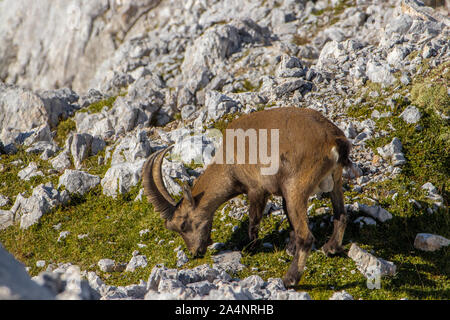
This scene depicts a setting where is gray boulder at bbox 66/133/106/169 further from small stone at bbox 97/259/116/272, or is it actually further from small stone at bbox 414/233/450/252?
small stone at bbox 414/233/450/252

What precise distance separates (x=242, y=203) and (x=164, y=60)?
10237 millimetres

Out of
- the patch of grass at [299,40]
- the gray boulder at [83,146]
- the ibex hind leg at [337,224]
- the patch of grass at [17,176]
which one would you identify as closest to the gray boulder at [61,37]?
the patch of grass at [299,40]

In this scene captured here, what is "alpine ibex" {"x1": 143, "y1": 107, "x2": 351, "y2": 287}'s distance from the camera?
7.45 m

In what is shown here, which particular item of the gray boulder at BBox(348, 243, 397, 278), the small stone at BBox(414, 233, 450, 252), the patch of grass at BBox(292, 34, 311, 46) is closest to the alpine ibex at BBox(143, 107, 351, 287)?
the gray boulder at BBox(348, 243, 397, 278)

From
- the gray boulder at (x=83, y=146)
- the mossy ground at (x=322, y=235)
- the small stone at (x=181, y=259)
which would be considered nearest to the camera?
the mossy ground at (x=322, y=235)

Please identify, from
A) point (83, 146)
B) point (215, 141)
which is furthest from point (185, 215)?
point (83, 146)

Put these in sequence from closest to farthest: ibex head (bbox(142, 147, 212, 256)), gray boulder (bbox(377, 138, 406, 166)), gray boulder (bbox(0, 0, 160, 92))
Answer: ibex head (bbox(142, 147, 212, 256)) → gray boulder (bbox(377, 138, 406, 166)) → gray boulder (bbox(0, 0, 160, 92))

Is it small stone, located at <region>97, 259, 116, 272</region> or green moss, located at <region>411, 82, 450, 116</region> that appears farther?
green moss, located at <region>411, 82, 450, 116</region>

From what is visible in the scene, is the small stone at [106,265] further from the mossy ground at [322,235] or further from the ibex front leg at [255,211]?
the ibex front leg at [255,211]

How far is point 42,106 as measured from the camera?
1655 centimetres

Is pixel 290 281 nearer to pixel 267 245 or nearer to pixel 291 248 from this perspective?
pixel 291 248

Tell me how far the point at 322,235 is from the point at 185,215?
9.24ft

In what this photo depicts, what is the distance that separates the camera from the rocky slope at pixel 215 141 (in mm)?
7820
